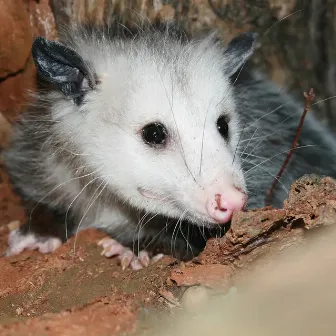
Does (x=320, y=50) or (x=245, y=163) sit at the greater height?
(x=320, y=50)

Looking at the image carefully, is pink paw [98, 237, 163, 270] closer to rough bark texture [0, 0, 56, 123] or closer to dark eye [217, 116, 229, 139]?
dark eye [217, 116, 229, 139]

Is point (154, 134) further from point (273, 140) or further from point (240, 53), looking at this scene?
point (273, 140)

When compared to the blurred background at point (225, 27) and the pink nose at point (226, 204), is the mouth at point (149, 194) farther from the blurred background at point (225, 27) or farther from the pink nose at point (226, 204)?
the blurred background at point (225, 27)

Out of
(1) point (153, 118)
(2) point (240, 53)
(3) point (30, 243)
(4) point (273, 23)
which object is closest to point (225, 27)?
(4) point (273, 23)

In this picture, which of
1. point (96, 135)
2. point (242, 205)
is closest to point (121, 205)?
point (96, 135)

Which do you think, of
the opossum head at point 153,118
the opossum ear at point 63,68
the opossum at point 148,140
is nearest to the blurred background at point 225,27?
the opossum at point 148,140

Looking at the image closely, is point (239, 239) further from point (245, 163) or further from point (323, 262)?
point (245, 163)
